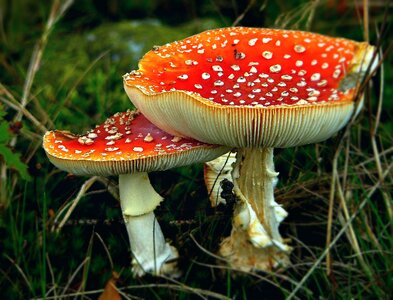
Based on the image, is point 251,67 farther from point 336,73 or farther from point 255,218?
point 255,218

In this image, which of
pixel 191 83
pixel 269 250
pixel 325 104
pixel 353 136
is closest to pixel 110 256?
pixel 269 250

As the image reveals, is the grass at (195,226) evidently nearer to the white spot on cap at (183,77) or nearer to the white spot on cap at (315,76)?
the white spot on cap at (315,76)

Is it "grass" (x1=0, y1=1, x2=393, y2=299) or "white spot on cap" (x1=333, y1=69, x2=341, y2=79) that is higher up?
"white spot on cap" (x1=333, y1=69, x2=341, y2=79)

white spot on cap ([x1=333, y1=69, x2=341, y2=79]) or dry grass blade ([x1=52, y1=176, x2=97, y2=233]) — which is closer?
white spot on cap ([x1=333, y1=69, x2=341, y2=79])

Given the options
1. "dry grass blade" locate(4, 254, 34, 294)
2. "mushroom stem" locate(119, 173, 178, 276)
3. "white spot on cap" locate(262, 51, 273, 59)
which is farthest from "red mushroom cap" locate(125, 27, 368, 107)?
"dry grass blade" locate(4, 254, 34, 294)

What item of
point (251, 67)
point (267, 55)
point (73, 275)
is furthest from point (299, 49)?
point (73, 275)

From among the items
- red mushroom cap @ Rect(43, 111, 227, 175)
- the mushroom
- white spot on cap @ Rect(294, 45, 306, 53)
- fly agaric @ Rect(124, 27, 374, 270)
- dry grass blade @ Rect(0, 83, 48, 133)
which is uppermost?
white spot on cap @ Rect(294, 45, 306, 53)

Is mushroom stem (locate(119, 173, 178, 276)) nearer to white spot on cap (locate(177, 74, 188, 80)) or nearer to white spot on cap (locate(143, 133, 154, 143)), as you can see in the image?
white spot on cap (locate(143, 133, 154, 143))
